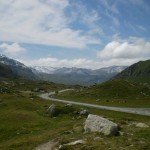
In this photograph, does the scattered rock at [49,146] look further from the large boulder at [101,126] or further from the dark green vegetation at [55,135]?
the large boulder at [101,126]

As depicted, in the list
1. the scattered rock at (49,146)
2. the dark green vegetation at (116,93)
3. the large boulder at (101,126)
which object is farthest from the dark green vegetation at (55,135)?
the dark green vegetation at (116,93)

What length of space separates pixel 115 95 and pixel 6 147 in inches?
3981

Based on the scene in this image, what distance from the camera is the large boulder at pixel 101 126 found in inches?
1219

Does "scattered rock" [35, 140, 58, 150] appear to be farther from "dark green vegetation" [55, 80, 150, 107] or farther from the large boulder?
"dark green vegetation" [55, 80, 150, 107]

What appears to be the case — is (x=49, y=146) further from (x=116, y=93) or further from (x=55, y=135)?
(x=116, y=93)

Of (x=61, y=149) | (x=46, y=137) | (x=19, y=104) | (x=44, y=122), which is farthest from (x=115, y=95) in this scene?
(x=61, y=149)

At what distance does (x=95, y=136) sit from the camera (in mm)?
30578

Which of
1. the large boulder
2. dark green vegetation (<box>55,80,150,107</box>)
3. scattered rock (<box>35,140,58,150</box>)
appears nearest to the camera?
the large boulder

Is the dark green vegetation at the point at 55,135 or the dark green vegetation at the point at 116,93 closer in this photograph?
the dark green vegetation at the point at 55,135

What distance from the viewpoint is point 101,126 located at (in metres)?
32.2

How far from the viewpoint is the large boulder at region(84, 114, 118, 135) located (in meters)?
31.0

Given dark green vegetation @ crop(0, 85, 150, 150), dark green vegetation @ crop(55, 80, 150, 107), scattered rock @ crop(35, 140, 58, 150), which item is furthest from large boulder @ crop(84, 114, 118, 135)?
dark green vegetation @ crop(55, 80, 150, 107)

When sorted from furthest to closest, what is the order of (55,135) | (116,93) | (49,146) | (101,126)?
(116,93), (55,135), (101,126), (49,146)

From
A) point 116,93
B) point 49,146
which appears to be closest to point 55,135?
point 49,146
